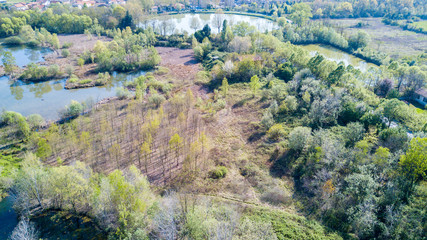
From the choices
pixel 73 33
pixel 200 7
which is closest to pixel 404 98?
pixel 73 33

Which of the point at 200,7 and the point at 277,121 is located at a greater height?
the point at 200,7

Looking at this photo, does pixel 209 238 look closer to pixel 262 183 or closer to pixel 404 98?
pixel 262 183

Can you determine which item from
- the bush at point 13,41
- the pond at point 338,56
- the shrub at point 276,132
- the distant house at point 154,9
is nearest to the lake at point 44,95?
the bush at point 13,41

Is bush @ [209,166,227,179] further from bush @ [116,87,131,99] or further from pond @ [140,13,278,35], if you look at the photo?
pond @ [140,13,278,35]

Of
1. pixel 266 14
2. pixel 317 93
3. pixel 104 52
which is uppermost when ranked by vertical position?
pixel 266 14

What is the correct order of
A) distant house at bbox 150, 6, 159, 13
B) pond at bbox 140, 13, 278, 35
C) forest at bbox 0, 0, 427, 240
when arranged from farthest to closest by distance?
distant house at bbox 150, 6, 159, 13 < pond at bbox 140, 13, 278, 35 < forest at bbox 0, 0, 427, 240

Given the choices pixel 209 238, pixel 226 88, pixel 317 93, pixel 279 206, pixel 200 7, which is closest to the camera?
pixel 209 238

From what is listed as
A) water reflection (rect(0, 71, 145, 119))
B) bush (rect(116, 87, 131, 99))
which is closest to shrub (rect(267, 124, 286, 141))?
bush (rect(116, 87, 131, 99))
